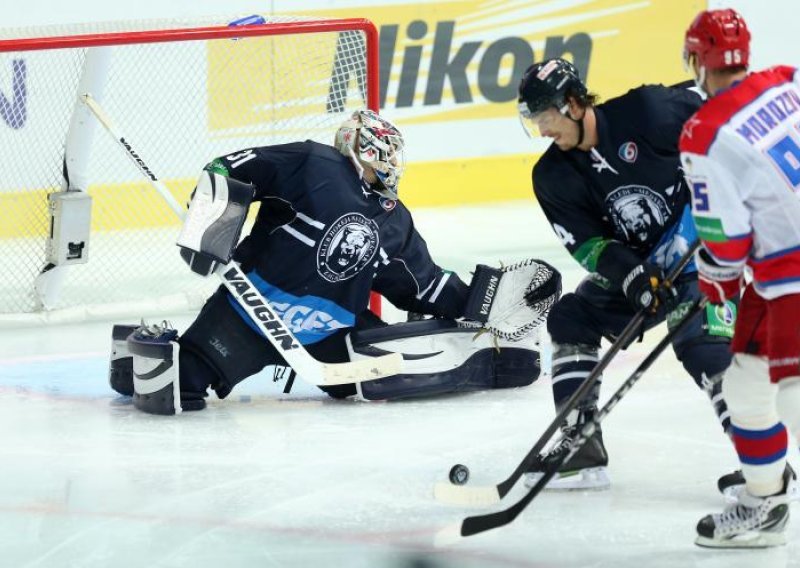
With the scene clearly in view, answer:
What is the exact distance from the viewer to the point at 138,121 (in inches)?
235

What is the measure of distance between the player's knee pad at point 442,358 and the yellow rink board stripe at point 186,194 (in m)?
1.47

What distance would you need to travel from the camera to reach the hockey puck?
359cm

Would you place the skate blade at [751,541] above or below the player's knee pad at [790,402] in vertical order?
below

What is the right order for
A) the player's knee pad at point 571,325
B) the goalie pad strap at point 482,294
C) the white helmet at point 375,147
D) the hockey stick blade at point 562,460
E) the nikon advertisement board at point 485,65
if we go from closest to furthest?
the hockey stick blade at point 562,460
the player's knee pad at point 571,325
the white helmet at point 375,147
the goalie pad strap at point 482,294
the nikon advertisement board at point 485,65

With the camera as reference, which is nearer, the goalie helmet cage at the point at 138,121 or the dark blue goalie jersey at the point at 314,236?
the dark blue goalie jersey at the point at 314,236

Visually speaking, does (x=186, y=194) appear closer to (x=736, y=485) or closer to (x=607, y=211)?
(x=607, y=211)

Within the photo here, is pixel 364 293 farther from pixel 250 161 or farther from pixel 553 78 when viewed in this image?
pixel 553 78

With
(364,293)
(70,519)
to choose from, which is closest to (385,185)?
(364,293)

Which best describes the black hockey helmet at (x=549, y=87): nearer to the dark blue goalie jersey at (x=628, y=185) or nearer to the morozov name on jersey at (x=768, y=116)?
the dark blue goalie jersey at (x=628, y=185)

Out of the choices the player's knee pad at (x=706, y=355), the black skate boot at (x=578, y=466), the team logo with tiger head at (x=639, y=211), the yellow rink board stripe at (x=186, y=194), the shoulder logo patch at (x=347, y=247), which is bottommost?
the yellow rink board stripe at (x=186, y=194)

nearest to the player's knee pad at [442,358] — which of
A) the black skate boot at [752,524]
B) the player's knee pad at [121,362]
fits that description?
the player's knee pad at [121,362]

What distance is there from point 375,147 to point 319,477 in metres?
0.95

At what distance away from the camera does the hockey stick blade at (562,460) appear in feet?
10.4

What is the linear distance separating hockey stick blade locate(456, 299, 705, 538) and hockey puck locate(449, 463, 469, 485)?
33 cm
